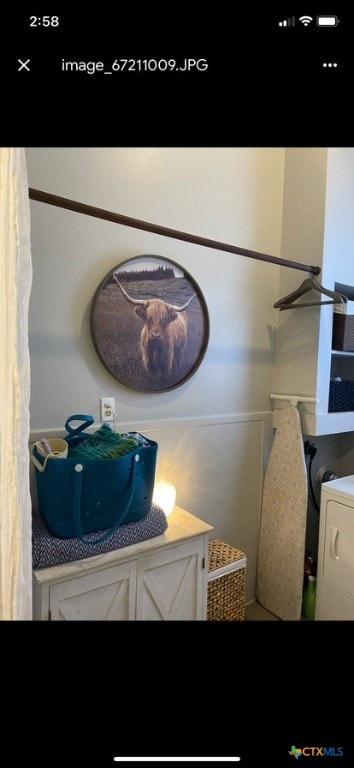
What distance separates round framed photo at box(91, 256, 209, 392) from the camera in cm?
127

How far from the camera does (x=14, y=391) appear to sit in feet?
2.01

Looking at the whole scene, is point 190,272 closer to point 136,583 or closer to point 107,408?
point 107,408

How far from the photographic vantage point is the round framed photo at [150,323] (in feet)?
4.16

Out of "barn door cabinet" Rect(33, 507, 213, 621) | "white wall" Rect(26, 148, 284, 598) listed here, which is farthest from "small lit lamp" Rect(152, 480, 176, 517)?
"white wall" Rect(26, 148, 284, 598)

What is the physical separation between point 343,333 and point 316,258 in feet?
1.36

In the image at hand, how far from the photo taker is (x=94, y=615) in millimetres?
958

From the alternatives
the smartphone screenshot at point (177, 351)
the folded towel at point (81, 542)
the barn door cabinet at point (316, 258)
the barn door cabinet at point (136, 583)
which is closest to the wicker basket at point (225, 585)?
the smartphone screenshot at point (177, 351)

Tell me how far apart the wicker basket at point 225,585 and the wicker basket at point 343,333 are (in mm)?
1182
